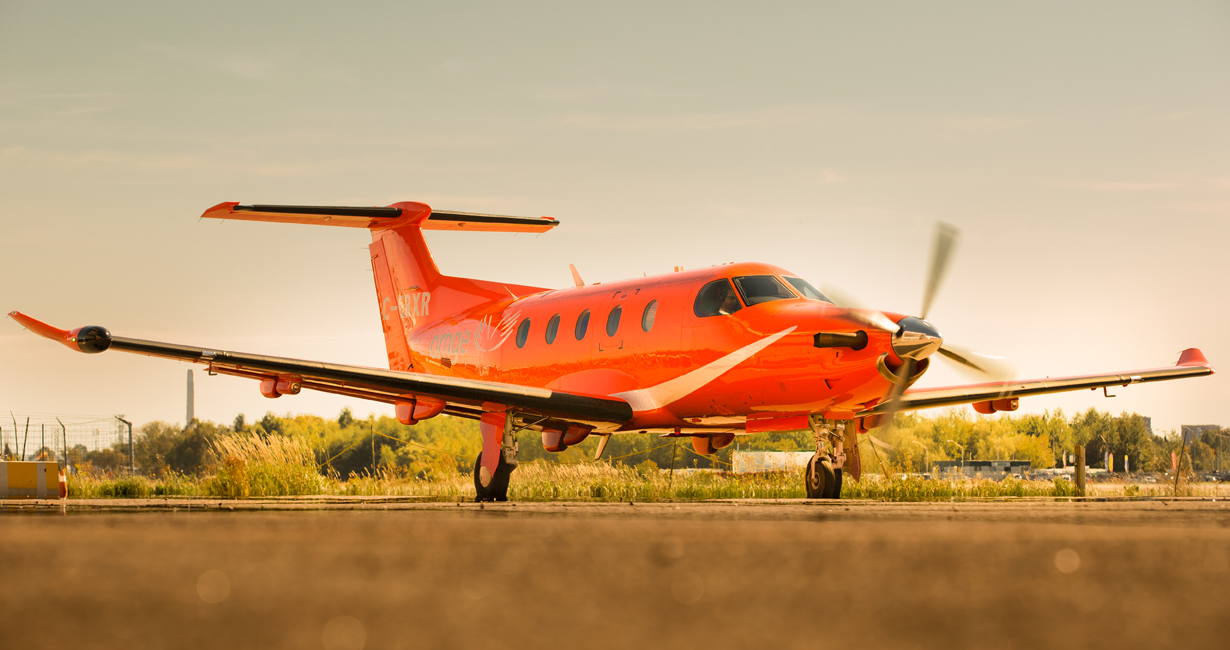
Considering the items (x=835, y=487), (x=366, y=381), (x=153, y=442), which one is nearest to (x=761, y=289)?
(x=835, y=487)

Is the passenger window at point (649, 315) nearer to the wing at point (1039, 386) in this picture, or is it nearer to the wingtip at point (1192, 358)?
the wing at point (1039, 386)

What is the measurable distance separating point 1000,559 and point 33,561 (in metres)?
5.34

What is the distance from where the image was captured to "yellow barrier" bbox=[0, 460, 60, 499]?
813 inches

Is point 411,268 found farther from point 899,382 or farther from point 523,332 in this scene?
point 899,382

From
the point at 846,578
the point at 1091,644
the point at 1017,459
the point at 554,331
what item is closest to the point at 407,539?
the point at 846,578

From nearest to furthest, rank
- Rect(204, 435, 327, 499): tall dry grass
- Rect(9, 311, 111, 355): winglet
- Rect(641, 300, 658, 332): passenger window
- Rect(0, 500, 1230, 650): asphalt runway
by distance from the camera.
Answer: Rect(0, 500, 1230, 650): asphalt runway
Rect(9, 311, 111, 355): winglet
Rect(641, 300, 658, 332): passenger window
Rect(204, 435, 327, 499): tall dry grass

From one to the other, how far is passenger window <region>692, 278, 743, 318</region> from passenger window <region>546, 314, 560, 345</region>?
3.58 meters

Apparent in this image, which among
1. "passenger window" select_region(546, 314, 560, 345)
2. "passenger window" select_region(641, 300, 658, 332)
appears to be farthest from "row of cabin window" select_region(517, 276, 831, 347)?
"passenger window" select_region(546, 314, 560, 345)

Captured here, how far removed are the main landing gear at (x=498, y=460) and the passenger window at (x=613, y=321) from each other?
2.24 meters

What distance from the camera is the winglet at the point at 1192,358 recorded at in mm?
20250

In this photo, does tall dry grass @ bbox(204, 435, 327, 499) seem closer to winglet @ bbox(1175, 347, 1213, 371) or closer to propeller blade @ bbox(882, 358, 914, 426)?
propeller blade @ bbox(882, 358, 914, 426)

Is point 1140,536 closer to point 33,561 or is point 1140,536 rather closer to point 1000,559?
point 1000,559

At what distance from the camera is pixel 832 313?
14102 millimetres

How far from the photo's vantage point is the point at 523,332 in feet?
64.0
